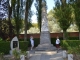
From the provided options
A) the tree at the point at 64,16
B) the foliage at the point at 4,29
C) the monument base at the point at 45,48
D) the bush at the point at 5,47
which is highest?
the tree at the point at 64,16

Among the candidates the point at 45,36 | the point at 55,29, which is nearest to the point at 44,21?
the point at 45,36

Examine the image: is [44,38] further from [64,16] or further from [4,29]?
[4,29]

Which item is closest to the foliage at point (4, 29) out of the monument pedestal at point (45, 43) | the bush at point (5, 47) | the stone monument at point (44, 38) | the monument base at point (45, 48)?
the stone monument at point (44, 38)

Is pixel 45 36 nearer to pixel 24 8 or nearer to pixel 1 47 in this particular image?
pixel 1 47

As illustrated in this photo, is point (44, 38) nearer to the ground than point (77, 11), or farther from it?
nearer to the ground

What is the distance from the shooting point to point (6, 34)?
111 ft

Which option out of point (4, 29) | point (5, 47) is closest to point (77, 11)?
point (4, 29)

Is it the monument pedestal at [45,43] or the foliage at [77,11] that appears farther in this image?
the foliage at [77,11]

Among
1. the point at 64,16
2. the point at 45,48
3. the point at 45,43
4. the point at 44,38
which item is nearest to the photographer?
the point at 45,48

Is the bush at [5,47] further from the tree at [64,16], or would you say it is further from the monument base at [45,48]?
the tree at [64,16]

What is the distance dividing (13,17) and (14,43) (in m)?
15.6

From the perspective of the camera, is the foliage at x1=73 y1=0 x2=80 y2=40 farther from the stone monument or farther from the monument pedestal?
the monument pedestal

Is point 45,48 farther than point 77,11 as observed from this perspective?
No

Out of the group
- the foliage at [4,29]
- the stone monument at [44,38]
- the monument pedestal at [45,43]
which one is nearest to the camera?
the monument pedestal at [45,43]
